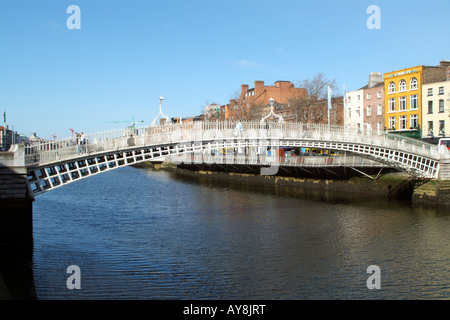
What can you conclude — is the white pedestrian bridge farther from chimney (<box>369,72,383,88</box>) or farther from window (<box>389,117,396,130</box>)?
chimney (<box>369,72,383,88</box>)

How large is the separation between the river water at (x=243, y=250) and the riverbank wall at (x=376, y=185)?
1.67m

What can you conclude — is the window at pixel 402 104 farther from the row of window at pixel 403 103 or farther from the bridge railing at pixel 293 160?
the bridge railing at pixel 293 160

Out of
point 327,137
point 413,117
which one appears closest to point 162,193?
point 327,137

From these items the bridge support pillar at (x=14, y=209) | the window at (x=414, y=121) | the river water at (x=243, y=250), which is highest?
the window at (x=414, y=121)

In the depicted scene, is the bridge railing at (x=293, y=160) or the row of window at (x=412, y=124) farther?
the row of window at (x=412, y=124)

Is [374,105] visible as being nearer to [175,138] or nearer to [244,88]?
[244,88]

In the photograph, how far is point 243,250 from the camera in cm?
1641

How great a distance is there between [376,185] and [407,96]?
15696 millimetres

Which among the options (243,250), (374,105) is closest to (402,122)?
(374,105)

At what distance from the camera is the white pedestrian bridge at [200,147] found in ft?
56.4

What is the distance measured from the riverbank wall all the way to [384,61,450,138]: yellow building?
1152 cm

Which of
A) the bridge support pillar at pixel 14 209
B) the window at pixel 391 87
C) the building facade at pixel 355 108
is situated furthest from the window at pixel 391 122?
the bridge support pillar at pixel 14 209
